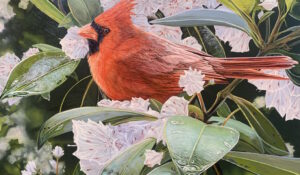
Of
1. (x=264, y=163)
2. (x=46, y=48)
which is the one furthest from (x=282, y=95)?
(x=46, y=48)

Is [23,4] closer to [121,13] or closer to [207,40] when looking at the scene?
[121,13]

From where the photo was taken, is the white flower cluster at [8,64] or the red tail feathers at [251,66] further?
the white flower cluster at [8,64]

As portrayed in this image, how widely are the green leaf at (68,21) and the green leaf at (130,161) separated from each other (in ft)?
1.20

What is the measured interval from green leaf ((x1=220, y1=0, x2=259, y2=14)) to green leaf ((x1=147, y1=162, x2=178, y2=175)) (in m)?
0.40

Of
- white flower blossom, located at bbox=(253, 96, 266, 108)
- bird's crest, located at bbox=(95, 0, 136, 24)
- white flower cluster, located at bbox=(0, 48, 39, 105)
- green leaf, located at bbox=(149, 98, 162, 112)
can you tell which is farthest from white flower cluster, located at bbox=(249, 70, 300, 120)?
white flower cluster, located at bbox=(0, 48, 39, 105)

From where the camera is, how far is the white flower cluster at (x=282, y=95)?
937 millimetres

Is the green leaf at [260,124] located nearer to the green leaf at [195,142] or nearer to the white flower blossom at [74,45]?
the green leaf at [195,142]

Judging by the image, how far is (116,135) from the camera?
95cm

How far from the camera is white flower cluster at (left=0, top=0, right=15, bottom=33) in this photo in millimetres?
1083

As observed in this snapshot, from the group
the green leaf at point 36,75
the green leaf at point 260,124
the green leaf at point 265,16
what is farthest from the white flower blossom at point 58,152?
the green leaf at point 265,16

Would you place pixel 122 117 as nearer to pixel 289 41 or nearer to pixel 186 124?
pixel 186 124

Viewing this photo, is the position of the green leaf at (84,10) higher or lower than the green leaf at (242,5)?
lower

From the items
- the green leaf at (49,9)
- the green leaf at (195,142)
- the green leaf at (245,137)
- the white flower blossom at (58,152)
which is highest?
the green leaf at (49,9)

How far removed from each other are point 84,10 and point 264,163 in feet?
1.94
